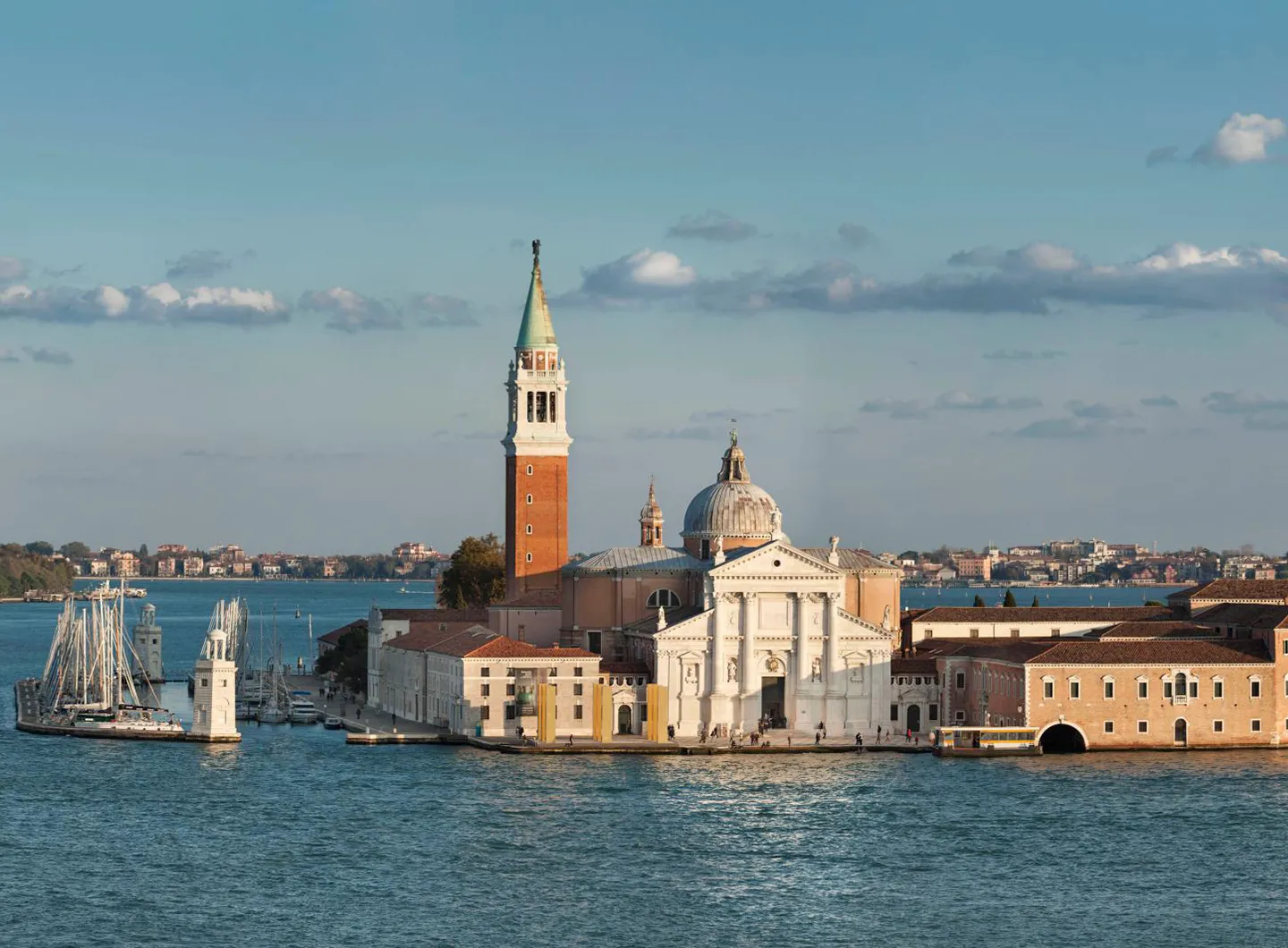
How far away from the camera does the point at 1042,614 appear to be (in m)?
72.1

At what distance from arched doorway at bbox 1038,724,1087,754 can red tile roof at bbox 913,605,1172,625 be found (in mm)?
9357

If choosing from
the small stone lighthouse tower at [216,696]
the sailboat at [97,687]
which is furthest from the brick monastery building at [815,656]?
the sailboat at [97,687]

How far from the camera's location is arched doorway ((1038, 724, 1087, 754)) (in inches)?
2398

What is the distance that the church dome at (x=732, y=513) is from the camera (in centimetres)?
7050

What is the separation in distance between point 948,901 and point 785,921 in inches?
137

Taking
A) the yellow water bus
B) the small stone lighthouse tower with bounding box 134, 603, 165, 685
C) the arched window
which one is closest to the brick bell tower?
the arched window

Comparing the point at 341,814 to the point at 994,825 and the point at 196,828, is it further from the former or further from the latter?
the point at 994,825

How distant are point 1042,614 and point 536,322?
1791cm

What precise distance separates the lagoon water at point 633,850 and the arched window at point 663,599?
9083 mm

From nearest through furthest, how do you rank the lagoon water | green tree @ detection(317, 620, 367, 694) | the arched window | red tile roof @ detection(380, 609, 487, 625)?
1. the lagoon water
2. the arched window
3. red tile roof @ detection(380, 609, 487, 625)
4. green tree @ detection(317, 620, 367, 694)

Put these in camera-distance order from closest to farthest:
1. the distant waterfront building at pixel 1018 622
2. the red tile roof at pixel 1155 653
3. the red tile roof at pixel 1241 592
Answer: the red tile roof at pixel 1155 653
the red tile roof at pixel 1241 592
the distant waterfront building at pixel 1018 622

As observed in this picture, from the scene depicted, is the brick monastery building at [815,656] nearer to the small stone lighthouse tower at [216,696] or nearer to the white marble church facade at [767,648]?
the white marble church facade at [767,648]

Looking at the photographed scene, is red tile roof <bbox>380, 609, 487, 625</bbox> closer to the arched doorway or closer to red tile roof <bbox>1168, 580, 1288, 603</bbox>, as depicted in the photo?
the arched doorway

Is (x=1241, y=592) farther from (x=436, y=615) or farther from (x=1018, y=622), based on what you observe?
(x=436, y=615)
